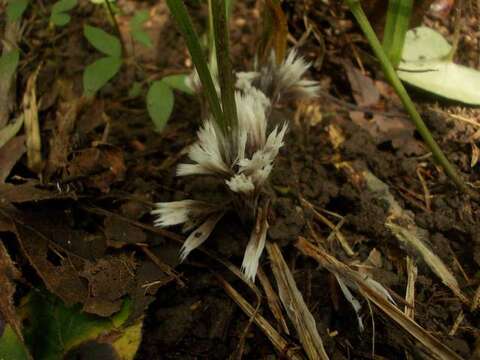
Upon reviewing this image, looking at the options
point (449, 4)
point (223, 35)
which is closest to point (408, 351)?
point (223, 35)

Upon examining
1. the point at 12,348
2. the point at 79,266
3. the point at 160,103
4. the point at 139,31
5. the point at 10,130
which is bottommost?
the point at 12,348

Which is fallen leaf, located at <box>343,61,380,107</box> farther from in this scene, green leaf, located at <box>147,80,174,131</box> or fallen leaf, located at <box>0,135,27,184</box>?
fallen leaf, located at <box>0,135,27,184</box>

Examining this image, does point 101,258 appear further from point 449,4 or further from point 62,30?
point 449,4

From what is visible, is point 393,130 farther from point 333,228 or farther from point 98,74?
point 98,74

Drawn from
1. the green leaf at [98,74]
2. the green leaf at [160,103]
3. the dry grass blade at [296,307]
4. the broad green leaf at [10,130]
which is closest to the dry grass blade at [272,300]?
the dry grass blade at [296,307]

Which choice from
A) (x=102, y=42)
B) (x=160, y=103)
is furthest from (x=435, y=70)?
(x=102, y=42)

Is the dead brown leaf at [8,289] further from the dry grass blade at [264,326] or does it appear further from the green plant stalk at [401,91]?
the green plant stalk at [401,91]
